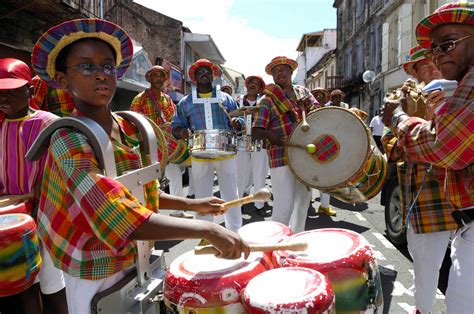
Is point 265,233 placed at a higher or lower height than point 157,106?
lower

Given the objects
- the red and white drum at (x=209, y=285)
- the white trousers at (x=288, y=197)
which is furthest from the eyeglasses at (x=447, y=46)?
the white trousers at (x=288, y=197)

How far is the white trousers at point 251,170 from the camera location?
7.18 meters

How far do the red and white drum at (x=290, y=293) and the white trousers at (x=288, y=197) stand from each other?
2.56 m

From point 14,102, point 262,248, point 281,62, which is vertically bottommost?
point 262,248

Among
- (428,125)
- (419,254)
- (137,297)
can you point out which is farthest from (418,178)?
(137,297)

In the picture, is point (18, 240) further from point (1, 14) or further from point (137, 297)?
point (1, 14)

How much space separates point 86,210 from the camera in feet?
4.53

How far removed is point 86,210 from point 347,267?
1.08 meters

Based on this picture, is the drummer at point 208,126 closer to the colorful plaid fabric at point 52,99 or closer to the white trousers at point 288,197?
the white trousers at point 288,197

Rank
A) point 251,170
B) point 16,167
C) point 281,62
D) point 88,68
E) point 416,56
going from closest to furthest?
point 88,68, point 16,167, point 416,56, point 281,62, point 251,170

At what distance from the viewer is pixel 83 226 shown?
1.52m

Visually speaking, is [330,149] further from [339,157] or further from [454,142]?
[454,142]

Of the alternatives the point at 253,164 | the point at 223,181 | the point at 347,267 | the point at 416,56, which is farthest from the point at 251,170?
the point at 347,267

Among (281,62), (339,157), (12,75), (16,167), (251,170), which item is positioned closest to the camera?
(16,167)
